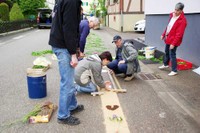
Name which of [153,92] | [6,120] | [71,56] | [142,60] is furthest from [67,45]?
[142,60]

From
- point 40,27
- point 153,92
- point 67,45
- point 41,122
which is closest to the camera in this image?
point 67,45

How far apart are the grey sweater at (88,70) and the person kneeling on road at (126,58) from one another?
1307 millimetres

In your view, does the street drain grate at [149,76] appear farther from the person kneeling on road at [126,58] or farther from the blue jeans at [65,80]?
the blue jeans at [65,80]

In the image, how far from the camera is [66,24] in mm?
3914

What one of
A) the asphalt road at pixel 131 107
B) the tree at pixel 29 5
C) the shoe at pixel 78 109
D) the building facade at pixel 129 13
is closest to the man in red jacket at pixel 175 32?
the asphalt road at pixel 131 107

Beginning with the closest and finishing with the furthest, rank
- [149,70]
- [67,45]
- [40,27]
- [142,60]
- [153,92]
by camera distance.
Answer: [67,45] < [153,92] < [149,70] < [142,60] < [40,27]

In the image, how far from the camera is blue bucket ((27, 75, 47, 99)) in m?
5.59

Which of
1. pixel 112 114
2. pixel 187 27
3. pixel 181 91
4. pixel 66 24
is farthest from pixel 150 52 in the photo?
pixel 66 24

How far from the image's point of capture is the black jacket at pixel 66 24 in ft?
12.7

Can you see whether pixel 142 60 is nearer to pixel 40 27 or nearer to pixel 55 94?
pixel 55 94

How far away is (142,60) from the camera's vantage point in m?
10.2

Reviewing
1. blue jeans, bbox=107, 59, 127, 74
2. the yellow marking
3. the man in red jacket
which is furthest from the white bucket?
the yellow marking

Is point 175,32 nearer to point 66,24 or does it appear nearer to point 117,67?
point 117,67

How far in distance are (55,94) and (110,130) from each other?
7.12ft
